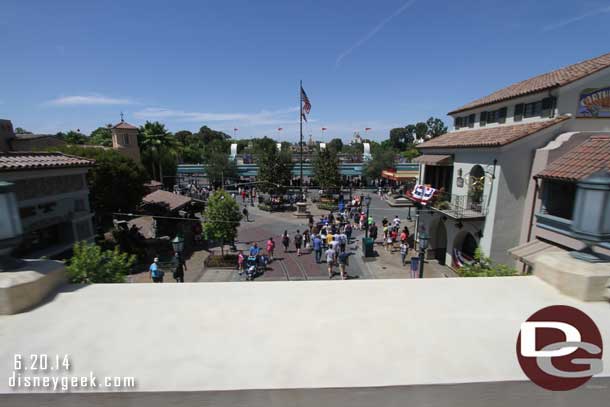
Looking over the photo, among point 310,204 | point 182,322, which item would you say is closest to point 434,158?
point 182,322

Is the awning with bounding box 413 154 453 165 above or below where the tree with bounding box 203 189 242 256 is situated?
above

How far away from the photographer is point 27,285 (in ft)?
7.91

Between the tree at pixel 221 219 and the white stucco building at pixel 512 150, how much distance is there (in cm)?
1047

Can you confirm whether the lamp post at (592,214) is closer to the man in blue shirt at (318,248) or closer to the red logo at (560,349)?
the red logo at (560,349)

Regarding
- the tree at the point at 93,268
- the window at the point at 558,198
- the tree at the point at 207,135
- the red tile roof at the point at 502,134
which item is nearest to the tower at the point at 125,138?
the tree at the point at 93,268

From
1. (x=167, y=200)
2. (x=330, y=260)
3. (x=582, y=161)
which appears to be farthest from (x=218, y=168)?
(x=582, y=161)

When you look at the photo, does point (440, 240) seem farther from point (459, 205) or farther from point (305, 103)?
point (305, 103)

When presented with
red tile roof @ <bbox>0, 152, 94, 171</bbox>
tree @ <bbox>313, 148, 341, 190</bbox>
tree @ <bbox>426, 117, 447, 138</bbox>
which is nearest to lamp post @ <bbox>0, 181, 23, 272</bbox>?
red tile roof @ <bbox>0, 152, 94, 171</bbox>

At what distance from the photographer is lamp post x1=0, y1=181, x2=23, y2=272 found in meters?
2.61

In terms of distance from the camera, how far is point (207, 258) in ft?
50.6

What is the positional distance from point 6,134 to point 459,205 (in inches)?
1577

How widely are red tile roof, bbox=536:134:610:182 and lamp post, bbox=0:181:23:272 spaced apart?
12.0m

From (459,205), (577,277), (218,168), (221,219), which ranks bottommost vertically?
(221,219)

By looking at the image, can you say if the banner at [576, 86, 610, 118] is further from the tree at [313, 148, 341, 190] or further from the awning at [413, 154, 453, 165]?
the tree at [313, 148, 341, 190]
